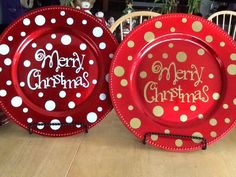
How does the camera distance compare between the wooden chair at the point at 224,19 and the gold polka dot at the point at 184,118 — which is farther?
the wooden chair at the point at 224,19

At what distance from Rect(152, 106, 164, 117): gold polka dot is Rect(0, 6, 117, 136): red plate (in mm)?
111

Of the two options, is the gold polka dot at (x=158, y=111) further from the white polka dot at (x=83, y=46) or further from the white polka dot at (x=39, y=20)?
the white polka dot at (x=39, y=20)

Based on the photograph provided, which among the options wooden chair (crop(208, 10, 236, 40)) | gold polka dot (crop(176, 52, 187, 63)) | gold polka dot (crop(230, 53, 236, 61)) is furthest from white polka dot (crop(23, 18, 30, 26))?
wooden chair (crop(208, 10, 236, 40))

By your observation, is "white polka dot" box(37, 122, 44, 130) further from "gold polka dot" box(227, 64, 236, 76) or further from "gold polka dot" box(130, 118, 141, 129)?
"gold polka dot" box(227, 64, 236, 76)

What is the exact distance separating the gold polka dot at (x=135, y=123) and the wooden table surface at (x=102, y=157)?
42mm

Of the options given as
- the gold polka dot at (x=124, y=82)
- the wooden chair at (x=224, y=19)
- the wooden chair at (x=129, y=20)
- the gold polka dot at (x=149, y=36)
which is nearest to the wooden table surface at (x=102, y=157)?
the gold polka dot at (x=124, y=82)

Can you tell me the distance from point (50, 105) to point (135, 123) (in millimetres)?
210

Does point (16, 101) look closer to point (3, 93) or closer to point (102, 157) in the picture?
point (3, 93)

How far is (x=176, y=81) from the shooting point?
0.74m

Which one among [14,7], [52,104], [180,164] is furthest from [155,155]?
[14,7]

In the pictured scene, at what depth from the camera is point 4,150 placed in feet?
2.26

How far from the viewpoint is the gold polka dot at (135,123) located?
2.42 feet

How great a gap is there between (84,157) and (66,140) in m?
0.11

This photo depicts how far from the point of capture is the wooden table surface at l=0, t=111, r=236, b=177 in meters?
0.60
